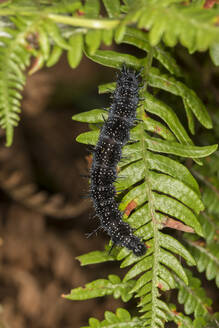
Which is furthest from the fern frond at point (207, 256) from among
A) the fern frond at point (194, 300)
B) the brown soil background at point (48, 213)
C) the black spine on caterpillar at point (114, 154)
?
the brown soil background at point (48, 213)

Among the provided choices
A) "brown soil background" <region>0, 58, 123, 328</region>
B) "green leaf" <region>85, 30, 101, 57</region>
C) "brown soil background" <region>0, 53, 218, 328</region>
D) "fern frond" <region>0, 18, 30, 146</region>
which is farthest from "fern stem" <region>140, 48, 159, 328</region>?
"brown soil background" <region>0, 53, 218, 328</region>

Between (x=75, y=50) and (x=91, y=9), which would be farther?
(x=91, y=9)

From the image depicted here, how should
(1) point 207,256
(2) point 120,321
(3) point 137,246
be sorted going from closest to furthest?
(3) point 137,246 → (2) point 120,321 → (1) point 207,256

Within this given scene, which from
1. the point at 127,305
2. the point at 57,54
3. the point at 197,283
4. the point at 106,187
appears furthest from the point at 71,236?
the point at 57,54

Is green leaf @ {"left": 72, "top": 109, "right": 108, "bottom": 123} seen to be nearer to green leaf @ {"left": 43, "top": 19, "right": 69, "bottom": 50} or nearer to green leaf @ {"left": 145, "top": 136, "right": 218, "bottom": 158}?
green leaf @ {"left": 145, "top": 136, "right": 218, "bottom": 158}

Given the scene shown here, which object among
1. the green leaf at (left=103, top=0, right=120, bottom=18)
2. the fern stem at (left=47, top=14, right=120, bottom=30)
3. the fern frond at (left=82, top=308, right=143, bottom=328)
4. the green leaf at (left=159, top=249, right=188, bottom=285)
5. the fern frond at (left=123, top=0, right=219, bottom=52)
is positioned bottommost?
the fern frond at (left=82, top=308, right=143, bottom=328)

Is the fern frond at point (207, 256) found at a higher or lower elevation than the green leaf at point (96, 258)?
lower

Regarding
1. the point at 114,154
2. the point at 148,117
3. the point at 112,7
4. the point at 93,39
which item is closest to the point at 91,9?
the point at 112,7

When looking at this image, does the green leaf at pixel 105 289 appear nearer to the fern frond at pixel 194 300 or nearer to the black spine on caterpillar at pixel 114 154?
the fern frond at pixel 194 300

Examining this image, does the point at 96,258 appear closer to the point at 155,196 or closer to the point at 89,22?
the point at 155,196
